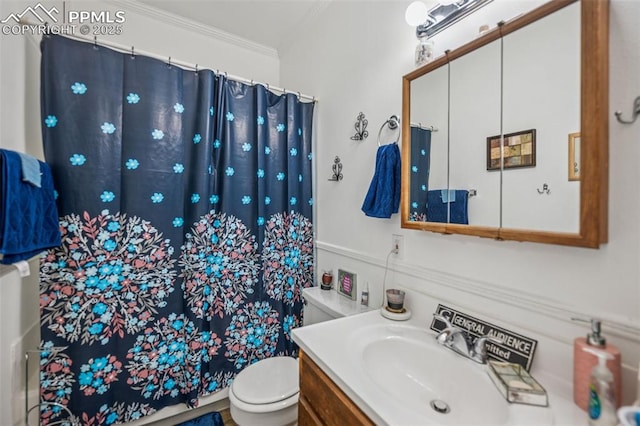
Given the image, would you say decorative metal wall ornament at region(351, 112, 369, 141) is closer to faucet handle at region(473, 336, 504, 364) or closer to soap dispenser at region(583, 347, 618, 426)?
faucet handle at region(473, 336, 504, 364)

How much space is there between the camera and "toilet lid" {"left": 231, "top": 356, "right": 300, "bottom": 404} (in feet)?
4.27

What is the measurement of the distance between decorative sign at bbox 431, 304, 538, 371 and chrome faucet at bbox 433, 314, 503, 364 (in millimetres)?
19

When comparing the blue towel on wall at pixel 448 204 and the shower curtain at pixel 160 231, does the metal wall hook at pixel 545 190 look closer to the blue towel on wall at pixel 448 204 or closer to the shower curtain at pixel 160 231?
the blue towel on wall at pixel 448 204

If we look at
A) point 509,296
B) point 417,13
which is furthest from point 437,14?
point 509,296

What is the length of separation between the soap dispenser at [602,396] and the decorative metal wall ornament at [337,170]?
1.34m

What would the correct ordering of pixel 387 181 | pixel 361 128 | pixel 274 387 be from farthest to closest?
pixel 361 128, pixel 274 387, pixel 387 181

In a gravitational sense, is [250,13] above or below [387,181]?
above

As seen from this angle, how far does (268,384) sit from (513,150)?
150 cm

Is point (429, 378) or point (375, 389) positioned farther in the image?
point (429, 378)

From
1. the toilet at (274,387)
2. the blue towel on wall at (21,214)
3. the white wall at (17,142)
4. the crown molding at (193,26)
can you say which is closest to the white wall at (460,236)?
the toilet at (274,387)

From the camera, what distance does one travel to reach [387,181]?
4.16ft

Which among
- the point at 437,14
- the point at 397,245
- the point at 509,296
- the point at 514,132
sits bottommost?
the point at 509,296

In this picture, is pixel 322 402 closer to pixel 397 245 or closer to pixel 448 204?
pixel 397 245

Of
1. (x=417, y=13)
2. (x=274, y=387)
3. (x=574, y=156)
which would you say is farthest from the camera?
(x=274, y=387)
